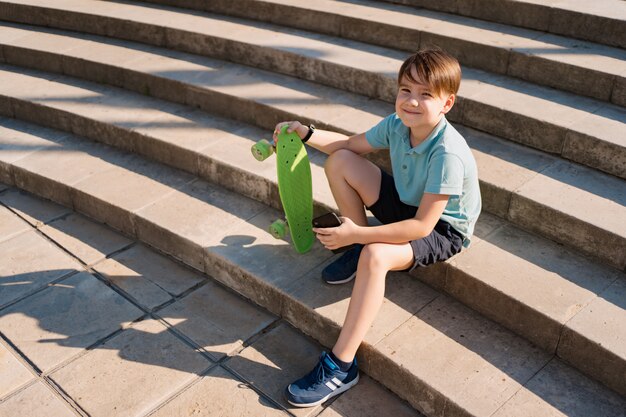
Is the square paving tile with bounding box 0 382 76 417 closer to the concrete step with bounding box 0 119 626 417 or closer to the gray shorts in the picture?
the concrete step with bounding box 0 119 626 417

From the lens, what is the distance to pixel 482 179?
11.0 ft

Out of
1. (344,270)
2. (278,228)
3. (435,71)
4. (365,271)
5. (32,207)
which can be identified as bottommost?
(32,207)

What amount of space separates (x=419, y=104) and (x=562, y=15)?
216 cm

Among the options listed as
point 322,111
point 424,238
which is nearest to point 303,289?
point 424,238

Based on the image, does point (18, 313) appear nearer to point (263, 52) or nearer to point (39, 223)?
point (39, 223)

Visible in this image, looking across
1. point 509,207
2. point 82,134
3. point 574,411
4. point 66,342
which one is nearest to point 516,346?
point 574,411

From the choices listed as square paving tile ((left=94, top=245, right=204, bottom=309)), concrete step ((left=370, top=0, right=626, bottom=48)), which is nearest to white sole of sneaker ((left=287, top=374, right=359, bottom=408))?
square paving tile ((left=94, top=245, right=204, bottom=309))

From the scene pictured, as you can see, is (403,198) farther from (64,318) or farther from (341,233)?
(64,318)

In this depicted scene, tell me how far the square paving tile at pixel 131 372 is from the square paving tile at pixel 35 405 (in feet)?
0.21

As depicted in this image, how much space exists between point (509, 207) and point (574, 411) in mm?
1091

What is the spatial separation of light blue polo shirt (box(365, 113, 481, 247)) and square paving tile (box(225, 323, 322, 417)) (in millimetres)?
866

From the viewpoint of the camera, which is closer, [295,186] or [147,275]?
[295,186]

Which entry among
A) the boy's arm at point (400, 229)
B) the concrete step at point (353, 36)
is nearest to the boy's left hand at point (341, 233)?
the boy's arm at point (400, 229)

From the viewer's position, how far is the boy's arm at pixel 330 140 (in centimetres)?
310
